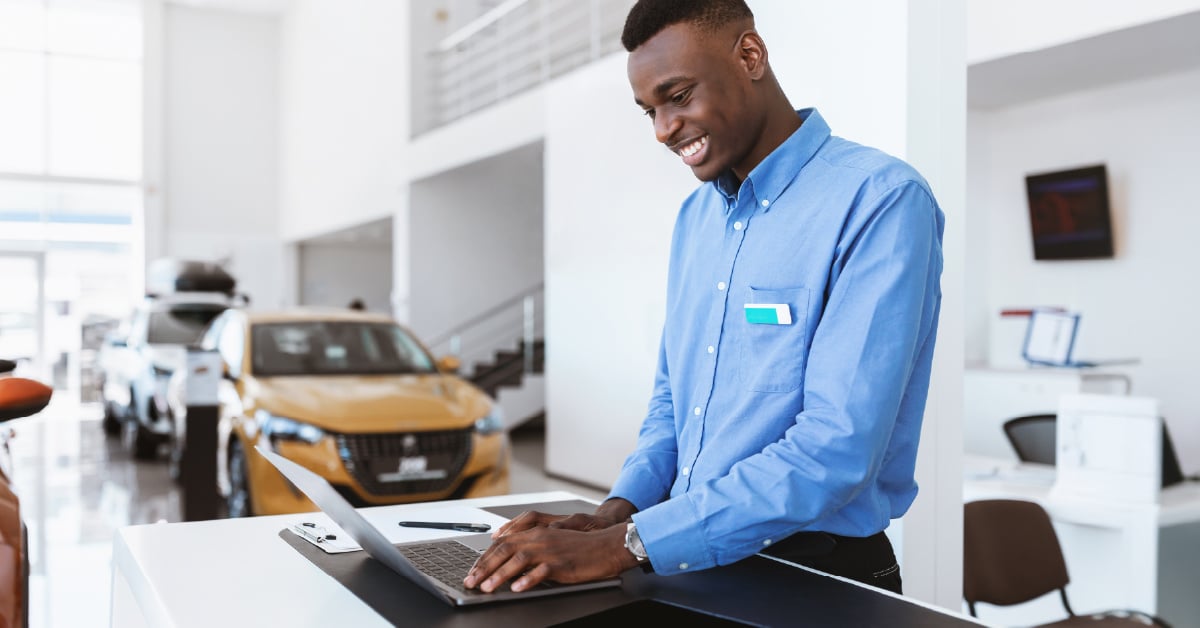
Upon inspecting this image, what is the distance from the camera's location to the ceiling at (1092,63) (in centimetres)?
502

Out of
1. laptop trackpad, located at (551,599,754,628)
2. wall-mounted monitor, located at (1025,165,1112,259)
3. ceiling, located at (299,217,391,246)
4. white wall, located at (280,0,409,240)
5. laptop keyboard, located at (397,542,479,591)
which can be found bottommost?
laptop trackpad, located at (551,599,754,628)

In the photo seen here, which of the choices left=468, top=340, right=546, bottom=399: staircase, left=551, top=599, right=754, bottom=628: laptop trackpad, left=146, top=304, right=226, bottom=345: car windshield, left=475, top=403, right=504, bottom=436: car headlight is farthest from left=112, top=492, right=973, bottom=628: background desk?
left=468, top=340, right=546, bottom=399: staircase

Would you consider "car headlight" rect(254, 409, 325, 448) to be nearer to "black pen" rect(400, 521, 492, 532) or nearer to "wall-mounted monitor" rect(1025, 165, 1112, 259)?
"black pen" rect(400, 521, 492, 532)

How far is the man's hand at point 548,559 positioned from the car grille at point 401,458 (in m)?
3.69

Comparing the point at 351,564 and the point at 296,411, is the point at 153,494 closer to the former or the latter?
the point at 296,411

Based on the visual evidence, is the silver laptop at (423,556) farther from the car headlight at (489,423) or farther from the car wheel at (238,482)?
the car wheel at (238,482)

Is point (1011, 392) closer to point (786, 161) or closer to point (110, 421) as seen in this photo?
point (786, 161)

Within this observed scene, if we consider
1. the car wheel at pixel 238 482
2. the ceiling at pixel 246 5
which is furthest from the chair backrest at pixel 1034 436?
the ceiling at pixel 246 5

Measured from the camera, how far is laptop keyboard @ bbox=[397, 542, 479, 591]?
1.23 meters

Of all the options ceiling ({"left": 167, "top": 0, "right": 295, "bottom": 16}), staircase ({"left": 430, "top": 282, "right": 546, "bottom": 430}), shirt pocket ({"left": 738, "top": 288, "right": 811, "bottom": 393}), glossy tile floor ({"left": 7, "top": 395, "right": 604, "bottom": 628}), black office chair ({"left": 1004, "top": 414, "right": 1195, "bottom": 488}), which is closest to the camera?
shirt pocket ({"left": 738, "top": 288, "right": 811, "bottom": 393})

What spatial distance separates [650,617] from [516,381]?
9.82 m

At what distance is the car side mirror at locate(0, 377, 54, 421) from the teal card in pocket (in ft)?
4.35

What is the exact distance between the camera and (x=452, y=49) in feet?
37.4

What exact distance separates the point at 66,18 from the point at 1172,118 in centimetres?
1572
